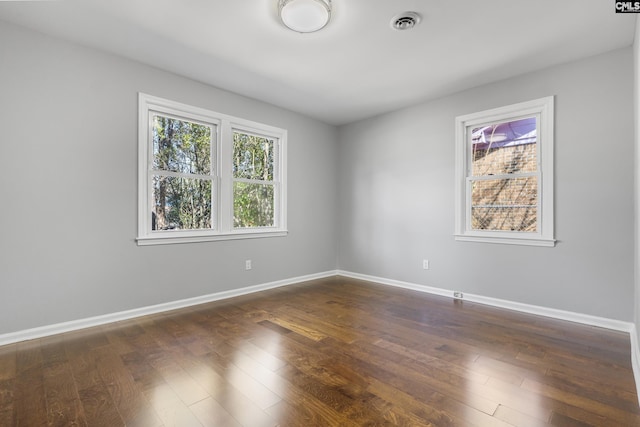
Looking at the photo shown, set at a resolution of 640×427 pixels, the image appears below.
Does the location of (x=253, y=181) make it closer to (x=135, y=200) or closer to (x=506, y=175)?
(x=135, y=200)

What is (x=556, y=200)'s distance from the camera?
3148 millimetres

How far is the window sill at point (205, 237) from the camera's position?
10.5ft

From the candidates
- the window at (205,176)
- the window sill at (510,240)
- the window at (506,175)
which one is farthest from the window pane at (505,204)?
the window at (205,176)

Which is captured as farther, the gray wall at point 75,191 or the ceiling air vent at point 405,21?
the gray wall at point 75,191

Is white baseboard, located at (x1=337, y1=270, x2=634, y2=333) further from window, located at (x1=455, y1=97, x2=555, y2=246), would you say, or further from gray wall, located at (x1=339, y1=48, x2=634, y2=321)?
window, located at (x1=455, y1=97, x2=555, y2=246)

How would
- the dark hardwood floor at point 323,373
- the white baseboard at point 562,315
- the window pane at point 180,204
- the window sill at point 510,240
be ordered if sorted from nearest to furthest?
the dark hardwood floor at point 323,373
the white baseboard at point 562,315
the window sill at point 510,240
the window pane at point 180,204

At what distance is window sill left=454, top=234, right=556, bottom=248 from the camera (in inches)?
125

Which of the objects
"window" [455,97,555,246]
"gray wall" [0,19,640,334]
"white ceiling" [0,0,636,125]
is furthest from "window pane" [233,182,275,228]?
"window" [455,97,555,246]

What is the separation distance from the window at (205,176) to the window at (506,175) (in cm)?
248

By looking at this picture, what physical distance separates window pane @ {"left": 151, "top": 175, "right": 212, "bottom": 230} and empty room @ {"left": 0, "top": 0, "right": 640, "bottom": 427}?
0.02 m

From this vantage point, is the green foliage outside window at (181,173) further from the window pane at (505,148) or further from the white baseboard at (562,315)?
the window pane at (505,148)

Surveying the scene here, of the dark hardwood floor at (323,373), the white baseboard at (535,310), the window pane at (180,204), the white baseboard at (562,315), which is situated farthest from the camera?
the window pane at (180,204)

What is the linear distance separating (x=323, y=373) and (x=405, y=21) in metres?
2.69

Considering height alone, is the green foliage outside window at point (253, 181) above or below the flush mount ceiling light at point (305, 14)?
below
